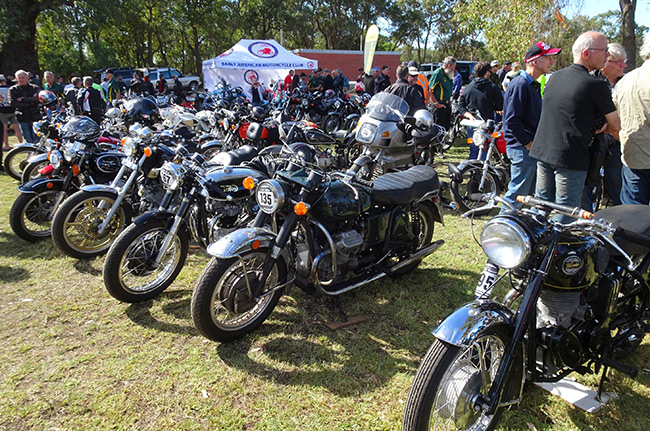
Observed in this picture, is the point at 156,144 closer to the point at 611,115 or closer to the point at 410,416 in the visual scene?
the point at 410,416

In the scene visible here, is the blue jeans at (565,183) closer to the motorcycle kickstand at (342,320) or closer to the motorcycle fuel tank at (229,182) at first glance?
the motorcycle kickstand at (342,320)

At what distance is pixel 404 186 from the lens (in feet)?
11.8

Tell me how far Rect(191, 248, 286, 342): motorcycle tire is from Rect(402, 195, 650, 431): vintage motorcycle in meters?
1.42

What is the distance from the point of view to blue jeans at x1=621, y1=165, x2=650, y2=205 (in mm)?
3559

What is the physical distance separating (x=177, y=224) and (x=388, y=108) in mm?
3008

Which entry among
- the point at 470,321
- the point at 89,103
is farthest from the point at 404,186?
the point at 89,103

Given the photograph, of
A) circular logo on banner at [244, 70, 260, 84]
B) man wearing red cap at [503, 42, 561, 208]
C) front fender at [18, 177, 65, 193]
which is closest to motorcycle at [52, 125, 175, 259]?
front fender at [18, 177, 65, 193]

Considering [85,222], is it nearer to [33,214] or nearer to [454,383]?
[33,214]

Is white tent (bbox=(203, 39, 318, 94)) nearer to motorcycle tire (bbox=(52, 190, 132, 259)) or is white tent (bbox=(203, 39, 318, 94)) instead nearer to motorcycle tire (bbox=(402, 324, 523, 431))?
motorcycle tire (bbox=(52, 190, 132, 259))

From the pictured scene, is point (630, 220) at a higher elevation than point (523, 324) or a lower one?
higher

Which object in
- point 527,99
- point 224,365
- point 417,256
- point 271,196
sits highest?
point 527,99

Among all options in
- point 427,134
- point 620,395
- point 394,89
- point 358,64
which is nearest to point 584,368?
point 620,395

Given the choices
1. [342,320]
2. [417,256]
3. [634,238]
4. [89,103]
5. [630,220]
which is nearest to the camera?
[634,238]

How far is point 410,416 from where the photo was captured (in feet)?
6.21
